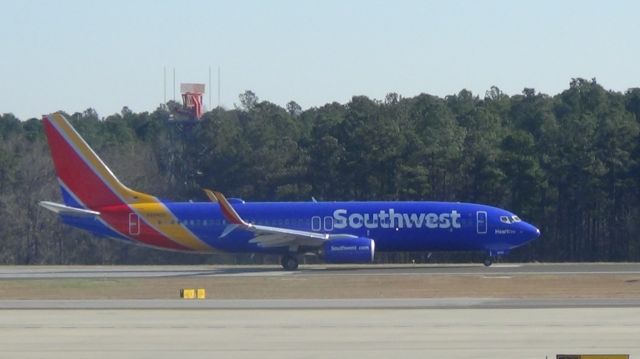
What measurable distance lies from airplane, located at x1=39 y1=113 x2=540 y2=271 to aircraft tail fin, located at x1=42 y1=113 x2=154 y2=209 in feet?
0.14

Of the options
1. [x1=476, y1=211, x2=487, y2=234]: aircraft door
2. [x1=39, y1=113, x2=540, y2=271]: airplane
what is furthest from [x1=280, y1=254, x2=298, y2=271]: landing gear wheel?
[x1=476, y1=211, x2=487, y2=234]: aircraft door

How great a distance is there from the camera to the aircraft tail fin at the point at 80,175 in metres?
56.8

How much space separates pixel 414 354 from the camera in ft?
74.9

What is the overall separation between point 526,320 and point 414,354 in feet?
22.3

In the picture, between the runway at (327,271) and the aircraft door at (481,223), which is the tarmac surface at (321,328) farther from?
the aircraft door at (481,223)

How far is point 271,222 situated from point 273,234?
927mm

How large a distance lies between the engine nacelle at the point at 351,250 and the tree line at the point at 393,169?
1667 centimetres

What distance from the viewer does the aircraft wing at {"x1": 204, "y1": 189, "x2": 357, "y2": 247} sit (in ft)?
177

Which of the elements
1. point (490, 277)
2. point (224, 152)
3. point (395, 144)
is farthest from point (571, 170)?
point (490, 277)

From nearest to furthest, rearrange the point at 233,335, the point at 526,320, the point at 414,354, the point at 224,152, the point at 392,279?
the point at 414,354 → the point at 233,335 → the point at 526,320 → the point at 392,279 → the point at 224,152

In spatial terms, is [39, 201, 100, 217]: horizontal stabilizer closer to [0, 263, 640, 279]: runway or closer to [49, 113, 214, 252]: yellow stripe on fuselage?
→ [49, 113, 214, 252]: yellow stripe on fuselage

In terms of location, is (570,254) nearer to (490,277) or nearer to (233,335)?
(490,277)

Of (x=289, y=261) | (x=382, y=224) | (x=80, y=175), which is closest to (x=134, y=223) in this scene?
(x=80, y=175)

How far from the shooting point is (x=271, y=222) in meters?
55.9
